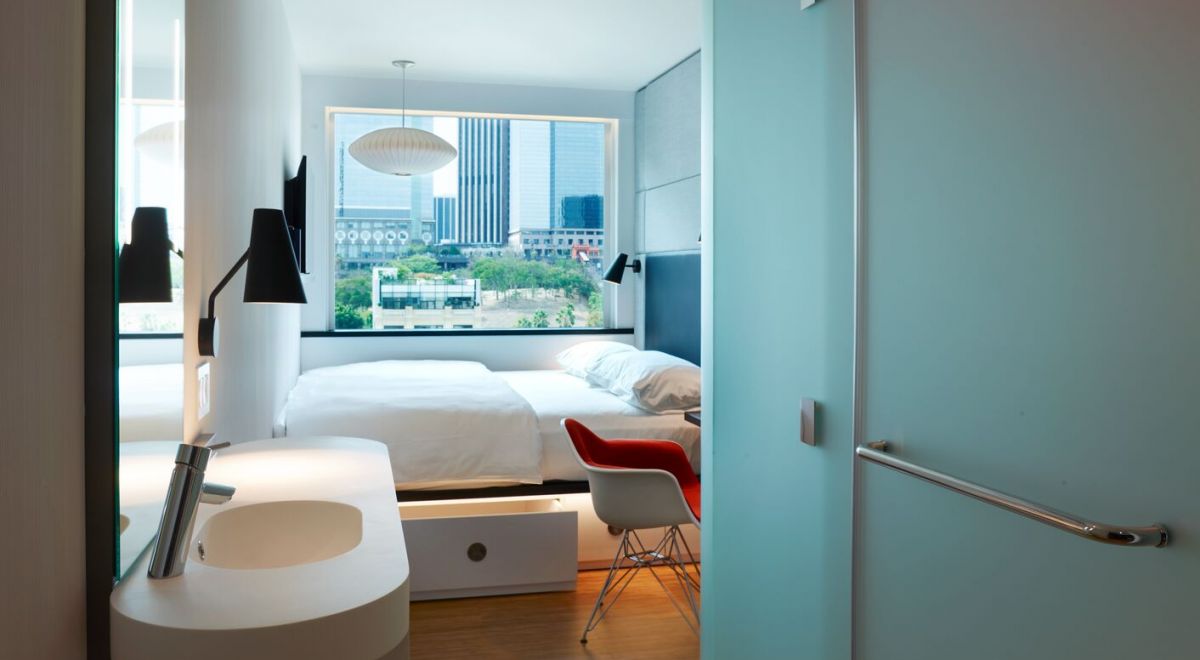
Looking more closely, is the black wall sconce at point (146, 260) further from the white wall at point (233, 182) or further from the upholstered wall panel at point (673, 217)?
the upholstered wall panel at point (673, 217)

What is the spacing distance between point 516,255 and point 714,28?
12.7 ft

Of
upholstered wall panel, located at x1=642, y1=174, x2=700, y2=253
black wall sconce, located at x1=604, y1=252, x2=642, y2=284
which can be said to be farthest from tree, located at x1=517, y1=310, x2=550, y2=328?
black wall sconce, located at x1=604, y1=252, x2=642, y2=284

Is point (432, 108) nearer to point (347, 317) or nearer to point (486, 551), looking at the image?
point (347, 317)

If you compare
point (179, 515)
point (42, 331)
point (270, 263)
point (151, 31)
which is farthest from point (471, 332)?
point (42, 331)

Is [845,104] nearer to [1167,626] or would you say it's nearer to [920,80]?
[920,80]

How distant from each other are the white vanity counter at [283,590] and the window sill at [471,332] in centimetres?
385

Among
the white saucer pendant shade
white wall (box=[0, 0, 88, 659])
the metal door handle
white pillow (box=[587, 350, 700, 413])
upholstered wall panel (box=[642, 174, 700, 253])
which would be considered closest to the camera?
white wall (box=[0, 0, 88, 659])

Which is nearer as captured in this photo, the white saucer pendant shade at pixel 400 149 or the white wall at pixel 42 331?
the white wall at pixel 42 331

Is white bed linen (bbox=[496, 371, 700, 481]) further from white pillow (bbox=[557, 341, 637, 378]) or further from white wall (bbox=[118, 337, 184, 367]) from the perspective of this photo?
white wall (bbox=[118, 337, 184, 367])

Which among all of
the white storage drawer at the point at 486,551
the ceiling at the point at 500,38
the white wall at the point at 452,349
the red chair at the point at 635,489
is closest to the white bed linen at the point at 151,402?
the red chair at the point at 635,489

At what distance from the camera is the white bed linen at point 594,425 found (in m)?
3.55

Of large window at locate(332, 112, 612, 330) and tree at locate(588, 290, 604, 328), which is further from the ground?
large window at locate(332, 112, 612, 330)

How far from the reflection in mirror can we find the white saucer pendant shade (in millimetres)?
3062

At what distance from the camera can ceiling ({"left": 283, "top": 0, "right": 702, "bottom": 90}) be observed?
13.4ft
